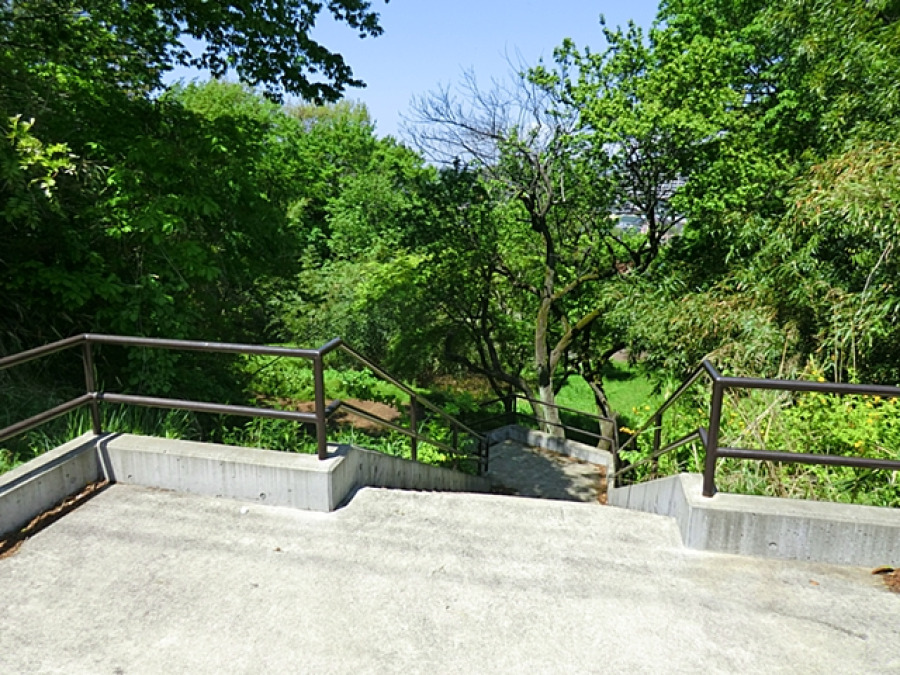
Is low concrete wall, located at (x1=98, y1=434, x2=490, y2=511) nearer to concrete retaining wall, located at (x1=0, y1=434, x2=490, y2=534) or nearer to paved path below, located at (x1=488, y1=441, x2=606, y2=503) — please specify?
concrete retaining wall, located at (x1=0, y1=434, x2=490, y2=534)

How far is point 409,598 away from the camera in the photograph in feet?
10.8

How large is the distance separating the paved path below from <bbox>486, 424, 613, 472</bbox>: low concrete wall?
0.13 meters

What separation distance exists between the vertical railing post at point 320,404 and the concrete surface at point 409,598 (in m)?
0.43

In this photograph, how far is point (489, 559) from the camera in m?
3.67

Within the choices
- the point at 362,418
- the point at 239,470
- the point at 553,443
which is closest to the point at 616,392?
the point at 553,443

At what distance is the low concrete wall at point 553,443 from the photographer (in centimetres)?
1224

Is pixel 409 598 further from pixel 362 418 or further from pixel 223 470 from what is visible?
pixel 362 418

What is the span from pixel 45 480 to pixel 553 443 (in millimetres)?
10404

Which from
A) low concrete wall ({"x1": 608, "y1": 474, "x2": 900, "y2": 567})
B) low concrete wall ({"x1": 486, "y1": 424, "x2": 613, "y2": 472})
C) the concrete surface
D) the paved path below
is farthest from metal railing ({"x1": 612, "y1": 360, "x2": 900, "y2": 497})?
low concrete wall ({"x1": 486, "y1": 424, "x2": 613, "y2": 472})

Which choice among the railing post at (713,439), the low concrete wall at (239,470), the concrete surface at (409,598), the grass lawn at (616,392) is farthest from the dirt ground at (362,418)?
the grass lawn at (616,392)

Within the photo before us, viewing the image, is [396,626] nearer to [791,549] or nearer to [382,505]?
[382,505]

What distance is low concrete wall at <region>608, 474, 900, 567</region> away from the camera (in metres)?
3.67

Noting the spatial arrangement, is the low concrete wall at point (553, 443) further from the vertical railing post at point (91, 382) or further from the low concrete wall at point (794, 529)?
the vertical railing post at point (91, 382)

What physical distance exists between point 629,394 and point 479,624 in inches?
1078
